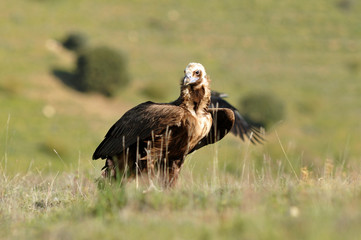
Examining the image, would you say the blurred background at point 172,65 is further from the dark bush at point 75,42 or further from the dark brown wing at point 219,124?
the dark brown wing at point 219,124

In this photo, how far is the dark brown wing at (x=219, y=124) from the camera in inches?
307

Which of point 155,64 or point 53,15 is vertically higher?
point 53,15

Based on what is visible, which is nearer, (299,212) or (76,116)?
(299,212)

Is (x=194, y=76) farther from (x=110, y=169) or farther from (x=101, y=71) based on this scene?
(x=101, y=71)

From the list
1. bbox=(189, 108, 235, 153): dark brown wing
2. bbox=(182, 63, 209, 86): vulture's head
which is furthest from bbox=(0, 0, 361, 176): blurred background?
bbox=(182, 63, 209, 86): vulture's head

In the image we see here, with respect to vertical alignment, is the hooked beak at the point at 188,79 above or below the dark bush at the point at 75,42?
below

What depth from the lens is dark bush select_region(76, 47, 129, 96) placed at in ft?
146

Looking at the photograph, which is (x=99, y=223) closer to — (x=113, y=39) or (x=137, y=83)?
(x=137, y=83)

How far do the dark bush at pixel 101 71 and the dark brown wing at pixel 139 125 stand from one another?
37.2 meters

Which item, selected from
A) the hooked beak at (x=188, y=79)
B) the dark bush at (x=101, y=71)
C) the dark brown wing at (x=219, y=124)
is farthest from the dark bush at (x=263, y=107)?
the hooked beak at (x=188, y=79)

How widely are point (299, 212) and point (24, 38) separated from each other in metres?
48.9

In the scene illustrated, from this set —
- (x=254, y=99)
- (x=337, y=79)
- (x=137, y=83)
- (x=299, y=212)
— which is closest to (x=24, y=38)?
(x=137, y=83)

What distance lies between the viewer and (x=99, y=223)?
13.9ft

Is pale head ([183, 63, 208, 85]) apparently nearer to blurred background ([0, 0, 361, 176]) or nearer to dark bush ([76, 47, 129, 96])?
blurred background ([0, 0, 361, 176])
